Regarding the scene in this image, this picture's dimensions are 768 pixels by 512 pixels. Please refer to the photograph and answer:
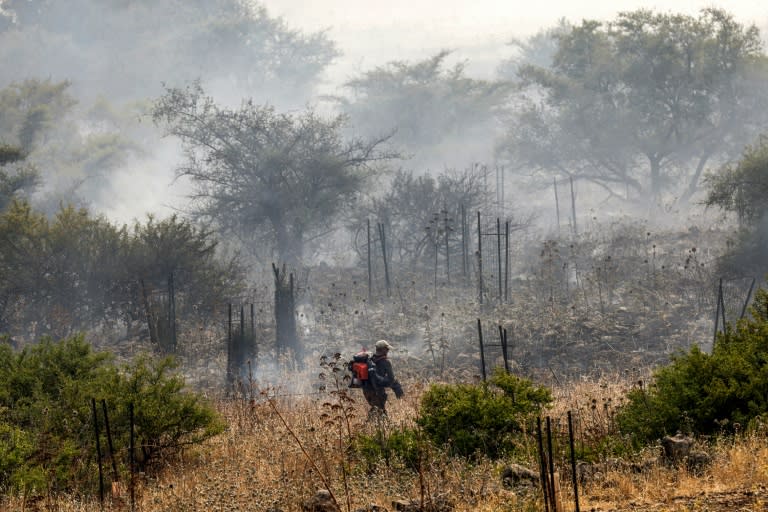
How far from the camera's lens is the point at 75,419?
1026 centimetres

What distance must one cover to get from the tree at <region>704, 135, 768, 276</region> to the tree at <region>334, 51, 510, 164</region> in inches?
905

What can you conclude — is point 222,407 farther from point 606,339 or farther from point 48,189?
point 48,189

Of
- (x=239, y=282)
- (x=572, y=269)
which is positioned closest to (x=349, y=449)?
(x=239, y=282)

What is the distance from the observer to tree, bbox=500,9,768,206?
36281 mm

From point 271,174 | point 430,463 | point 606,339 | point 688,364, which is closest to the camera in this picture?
point 430,463

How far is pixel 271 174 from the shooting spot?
94.4ft

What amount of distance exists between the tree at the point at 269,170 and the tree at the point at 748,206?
10340mm

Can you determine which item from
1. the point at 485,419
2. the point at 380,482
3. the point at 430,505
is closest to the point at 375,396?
the point at 485,419

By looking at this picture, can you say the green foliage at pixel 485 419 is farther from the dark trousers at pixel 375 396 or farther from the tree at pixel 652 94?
the tree at pixel 652 94

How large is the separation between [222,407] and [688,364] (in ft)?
24.8

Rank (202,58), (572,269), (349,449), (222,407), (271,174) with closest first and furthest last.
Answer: (349,449), (222,407), (572,269), (271,174), (202,58)

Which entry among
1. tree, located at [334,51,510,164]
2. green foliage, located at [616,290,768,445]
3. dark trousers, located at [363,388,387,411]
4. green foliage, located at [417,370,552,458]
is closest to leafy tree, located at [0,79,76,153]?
tree, located at [334,51,510,164]

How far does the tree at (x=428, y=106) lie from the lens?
45.4 metres

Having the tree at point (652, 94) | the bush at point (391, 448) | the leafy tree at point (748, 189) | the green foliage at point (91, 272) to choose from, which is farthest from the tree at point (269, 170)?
the bush at point (391, 448)
